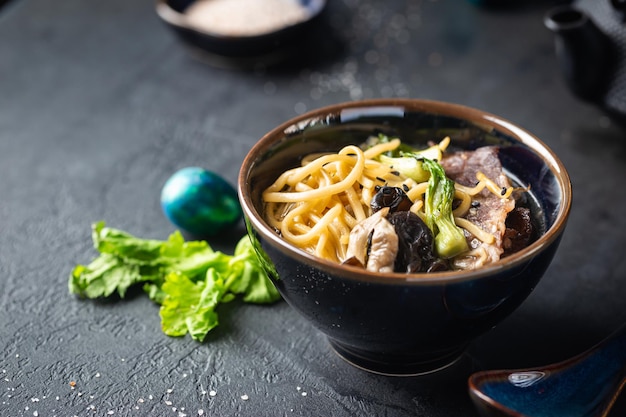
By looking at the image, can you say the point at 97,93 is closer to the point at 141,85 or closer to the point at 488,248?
the point at 141,85

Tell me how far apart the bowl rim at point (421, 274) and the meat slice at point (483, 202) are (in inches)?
4.0

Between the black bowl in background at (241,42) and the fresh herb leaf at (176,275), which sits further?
the black bowl in background at (241,42)

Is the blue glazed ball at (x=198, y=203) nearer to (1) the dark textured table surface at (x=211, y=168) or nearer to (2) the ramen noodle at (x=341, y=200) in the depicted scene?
(1) the dark textured table surface at (x=211, y=168)

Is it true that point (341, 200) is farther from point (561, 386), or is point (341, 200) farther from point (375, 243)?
point (561, 386)

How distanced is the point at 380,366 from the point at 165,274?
83 cm

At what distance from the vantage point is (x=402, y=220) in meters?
2.02

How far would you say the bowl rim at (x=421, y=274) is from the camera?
5.90 ft

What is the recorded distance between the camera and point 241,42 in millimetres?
3871

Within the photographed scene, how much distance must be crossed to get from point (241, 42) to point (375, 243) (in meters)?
2.20

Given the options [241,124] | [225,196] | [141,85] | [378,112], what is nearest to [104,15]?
[141,85]

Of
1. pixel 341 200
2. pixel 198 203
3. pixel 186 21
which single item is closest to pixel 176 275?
pixel 198 203

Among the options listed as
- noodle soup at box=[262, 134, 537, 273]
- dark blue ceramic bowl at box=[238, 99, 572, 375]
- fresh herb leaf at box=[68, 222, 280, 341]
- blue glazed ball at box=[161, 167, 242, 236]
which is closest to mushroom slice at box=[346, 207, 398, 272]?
noodle soup at box=[262, 134, 537, 273]

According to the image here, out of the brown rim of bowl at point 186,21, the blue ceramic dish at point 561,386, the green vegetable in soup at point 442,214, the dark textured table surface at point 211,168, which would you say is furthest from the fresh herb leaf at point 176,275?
the brown rim of bowl at point 186,21

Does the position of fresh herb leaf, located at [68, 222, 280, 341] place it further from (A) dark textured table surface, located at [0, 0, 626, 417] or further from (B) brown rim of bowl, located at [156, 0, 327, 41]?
(B) brown rim of bowl, located at [156, 0, 327, 41]
